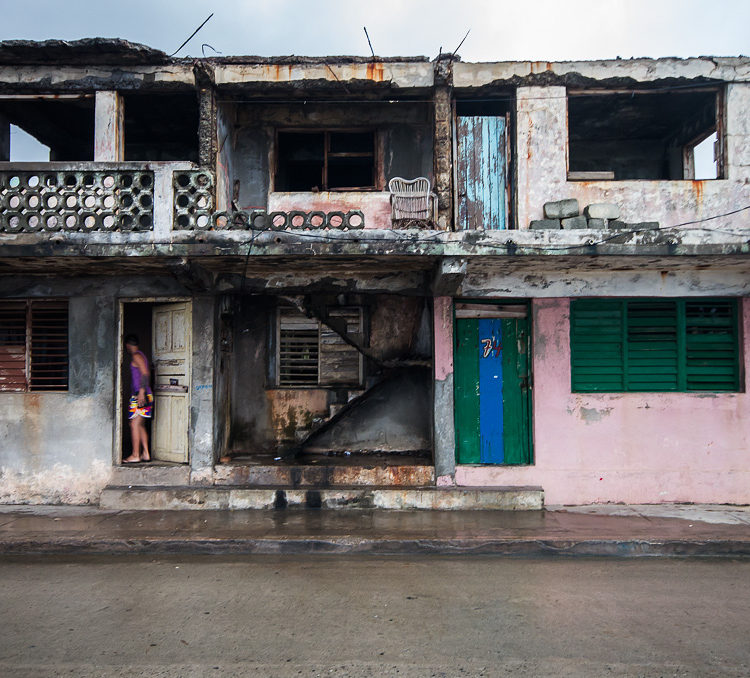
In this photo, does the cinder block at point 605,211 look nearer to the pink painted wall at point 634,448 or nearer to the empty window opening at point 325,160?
the pink painted wall at point 634,448

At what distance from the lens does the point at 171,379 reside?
854 centimetres

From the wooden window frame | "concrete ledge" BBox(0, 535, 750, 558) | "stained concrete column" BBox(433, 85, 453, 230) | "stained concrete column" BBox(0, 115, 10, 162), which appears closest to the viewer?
"concrete ledge" BBox(0, 535, 750, 558)

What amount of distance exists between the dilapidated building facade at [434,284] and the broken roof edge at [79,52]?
34mm

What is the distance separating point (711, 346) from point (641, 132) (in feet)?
12.4

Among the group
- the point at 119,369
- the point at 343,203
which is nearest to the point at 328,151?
→ the point at 343,203

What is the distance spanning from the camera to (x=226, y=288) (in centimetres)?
820

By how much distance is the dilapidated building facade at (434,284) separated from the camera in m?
7.36

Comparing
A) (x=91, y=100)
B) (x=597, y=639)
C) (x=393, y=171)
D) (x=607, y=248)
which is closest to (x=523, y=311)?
(x=607, y=248)

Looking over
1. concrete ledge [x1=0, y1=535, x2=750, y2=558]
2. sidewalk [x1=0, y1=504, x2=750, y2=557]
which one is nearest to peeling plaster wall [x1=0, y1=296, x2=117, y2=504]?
sidewalk [x1=0, y1=504, x2=750, y2=557]

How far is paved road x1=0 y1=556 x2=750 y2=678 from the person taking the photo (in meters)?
3.77

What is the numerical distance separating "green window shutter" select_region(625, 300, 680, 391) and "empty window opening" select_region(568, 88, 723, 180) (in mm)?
1987

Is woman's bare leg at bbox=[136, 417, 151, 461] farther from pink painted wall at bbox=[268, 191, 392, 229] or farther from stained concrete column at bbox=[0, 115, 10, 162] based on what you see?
stained concrete column at bbox=[0, 115, 10, 162]

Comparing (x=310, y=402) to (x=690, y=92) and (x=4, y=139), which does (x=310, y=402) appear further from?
(x=690, y=92)

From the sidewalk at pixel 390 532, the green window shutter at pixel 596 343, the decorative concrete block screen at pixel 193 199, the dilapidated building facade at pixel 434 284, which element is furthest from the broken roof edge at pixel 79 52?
the green window shutter at pixel 596 343
